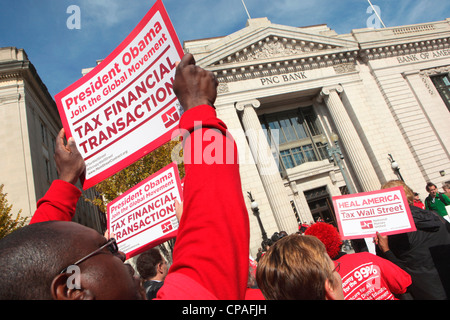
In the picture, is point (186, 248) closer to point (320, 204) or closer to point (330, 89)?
point (320, 204)

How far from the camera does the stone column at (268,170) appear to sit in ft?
63.2

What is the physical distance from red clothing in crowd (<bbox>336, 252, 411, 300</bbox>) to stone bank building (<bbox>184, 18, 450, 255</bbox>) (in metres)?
17.0

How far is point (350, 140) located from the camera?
22.2 metres

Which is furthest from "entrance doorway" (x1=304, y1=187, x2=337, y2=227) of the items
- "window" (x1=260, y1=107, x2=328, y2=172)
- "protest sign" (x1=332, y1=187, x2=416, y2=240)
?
"protest sign" (x1=332, y1=187, x2=416, y2=240)

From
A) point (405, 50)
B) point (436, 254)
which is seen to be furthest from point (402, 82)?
point (436, 254)

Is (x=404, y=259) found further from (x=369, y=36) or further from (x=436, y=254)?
(x=369, y=36)

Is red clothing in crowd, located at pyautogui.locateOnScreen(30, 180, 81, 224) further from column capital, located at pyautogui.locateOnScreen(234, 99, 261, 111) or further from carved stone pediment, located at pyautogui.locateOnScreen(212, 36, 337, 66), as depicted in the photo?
carved stone pediment, located at pyautogui.locateOnScreen(212, 36, 337, 66)

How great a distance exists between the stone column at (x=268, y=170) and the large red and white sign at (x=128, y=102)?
1762 centimetres

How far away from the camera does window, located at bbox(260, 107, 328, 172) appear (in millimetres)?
23828

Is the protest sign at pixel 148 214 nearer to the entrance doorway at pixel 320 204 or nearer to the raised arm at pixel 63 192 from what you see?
the raised arm at pixel 63 192

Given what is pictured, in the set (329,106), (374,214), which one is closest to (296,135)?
(329,106)

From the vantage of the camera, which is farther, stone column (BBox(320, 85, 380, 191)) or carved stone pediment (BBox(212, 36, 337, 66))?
carved stone pediment (BBox(212, 36, 337, 66))

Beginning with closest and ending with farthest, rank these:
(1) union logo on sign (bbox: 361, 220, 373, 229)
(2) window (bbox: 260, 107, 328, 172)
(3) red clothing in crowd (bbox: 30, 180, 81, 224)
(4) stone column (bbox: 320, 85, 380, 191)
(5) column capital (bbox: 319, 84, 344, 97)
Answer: (3) red clothing in crowd (bbox: 30, 180, 81, 224)
(1) union logo on sign (bbox: 361, 220, 373, 229)
(4) stone column (bbox: 320, 85, 380, 191)
(5) column capital (bbox: 319, 84, 344, 97)
(2) window (bbox: 260, 107, 328, 172)

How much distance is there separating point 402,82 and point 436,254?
81.9ft
